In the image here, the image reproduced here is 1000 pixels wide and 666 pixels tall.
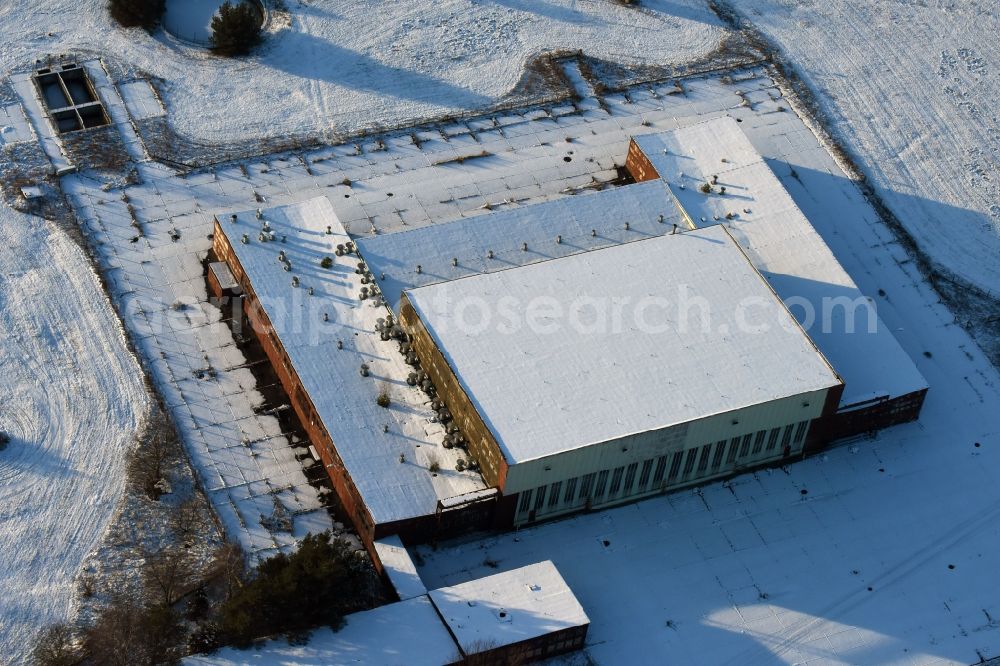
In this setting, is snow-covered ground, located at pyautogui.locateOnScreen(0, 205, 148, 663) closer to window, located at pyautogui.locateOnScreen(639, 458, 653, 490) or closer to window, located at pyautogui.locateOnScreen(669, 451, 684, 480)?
window, located at pyautogui.locateOnScreen(639, 458, 653, 490)

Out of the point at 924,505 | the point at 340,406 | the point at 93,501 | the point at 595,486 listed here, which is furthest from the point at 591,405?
the point at 93,501

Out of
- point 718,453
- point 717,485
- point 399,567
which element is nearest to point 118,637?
point 399,567

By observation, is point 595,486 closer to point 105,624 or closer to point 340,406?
point 340,406

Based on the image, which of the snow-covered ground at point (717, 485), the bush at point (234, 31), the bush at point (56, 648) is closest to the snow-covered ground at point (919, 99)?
Result: the snow-covered ground at point (717, 485)

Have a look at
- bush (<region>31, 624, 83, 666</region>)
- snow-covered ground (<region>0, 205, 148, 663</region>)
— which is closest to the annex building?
snow-covered ground (<region>0, 205, 148, 663</region>)

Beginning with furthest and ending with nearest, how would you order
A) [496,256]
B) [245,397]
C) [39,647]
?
[496,256] → [245,397] → [39,647]

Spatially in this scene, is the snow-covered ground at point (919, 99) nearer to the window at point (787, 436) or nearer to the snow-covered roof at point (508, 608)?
the window at point (787, 436)
